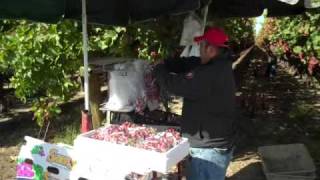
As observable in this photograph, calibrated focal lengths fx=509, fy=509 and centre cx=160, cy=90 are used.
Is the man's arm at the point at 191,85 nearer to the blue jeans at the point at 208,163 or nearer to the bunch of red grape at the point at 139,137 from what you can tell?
the bunch of red grape at the point at 139,137

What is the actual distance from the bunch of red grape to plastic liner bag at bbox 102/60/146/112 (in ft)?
2.53

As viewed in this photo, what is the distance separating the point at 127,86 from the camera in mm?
4762

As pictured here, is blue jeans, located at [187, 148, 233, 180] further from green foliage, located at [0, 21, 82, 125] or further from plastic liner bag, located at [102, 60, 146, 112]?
green foliage, located at [0, 21, 82, 125]

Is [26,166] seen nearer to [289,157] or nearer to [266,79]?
[289,157]

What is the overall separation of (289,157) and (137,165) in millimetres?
3327

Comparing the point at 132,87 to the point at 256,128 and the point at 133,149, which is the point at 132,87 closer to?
the point at 133,149

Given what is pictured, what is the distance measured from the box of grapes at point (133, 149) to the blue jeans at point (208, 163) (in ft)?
1.29

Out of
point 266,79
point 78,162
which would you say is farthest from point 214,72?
point 266,79

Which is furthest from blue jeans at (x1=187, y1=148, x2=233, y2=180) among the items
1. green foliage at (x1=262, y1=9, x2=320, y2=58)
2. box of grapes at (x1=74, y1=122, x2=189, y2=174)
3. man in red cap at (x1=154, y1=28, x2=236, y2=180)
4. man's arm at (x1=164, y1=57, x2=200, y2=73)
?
green foliage at (x1=262, y1=9, x2=320, y2=58)

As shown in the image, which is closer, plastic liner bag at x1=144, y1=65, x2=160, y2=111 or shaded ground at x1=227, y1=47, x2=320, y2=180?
plastic liner bag at x1=144, y1=65, x2=160, y2=111

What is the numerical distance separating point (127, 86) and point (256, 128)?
4699 mm

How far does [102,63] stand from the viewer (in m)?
4.95

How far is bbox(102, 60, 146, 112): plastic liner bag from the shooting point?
4758 mm

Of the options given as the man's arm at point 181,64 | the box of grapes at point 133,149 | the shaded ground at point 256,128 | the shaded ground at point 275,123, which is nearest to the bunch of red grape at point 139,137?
the box of grapes at point 133,149
